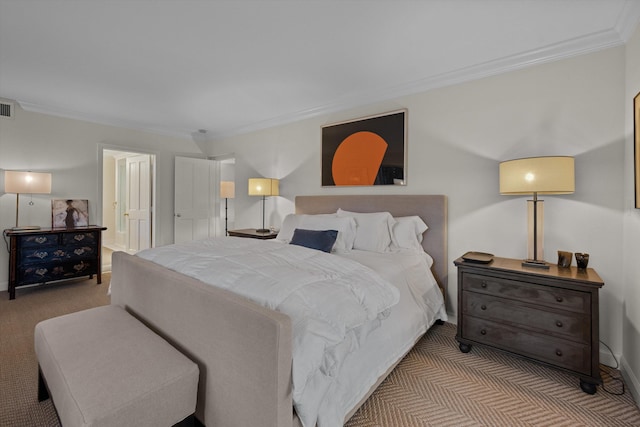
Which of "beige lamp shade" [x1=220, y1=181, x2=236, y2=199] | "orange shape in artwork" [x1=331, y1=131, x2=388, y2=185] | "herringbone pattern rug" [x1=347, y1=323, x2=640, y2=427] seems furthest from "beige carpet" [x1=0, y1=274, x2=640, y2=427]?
"beige lamp shade" [x1=220, y1=181, x2=236, y2=199]

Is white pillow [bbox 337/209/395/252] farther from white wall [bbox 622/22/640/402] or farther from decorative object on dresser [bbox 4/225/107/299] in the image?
decorative object on dresser [bbox 4/225/107/299]

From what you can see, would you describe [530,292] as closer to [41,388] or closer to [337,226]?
[337,226]

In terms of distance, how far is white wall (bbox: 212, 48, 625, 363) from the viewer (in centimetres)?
215

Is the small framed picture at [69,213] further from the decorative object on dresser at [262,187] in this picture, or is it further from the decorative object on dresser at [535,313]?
the decorative object on dresser at [535,313]

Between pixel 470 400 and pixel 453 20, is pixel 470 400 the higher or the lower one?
the lower one

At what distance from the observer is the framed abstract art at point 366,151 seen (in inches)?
126

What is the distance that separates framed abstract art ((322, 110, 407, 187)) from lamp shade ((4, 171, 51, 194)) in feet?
11.6

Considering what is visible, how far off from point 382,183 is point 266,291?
225 centimetres

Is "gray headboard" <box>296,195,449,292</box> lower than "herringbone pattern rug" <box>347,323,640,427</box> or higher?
higher

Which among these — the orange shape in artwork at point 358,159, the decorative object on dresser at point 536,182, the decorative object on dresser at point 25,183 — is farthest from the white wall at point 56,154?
the decorative object on dresser at point 536,182

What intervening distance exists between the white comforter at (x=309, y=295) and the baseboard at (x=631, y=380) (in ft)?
5.15

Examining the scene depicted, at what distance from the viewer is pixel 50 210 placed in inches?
158

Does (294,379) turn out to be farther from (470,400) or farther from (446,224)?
(446,224)

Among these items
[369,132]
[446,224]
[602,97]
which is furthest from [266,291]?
[602,97]
